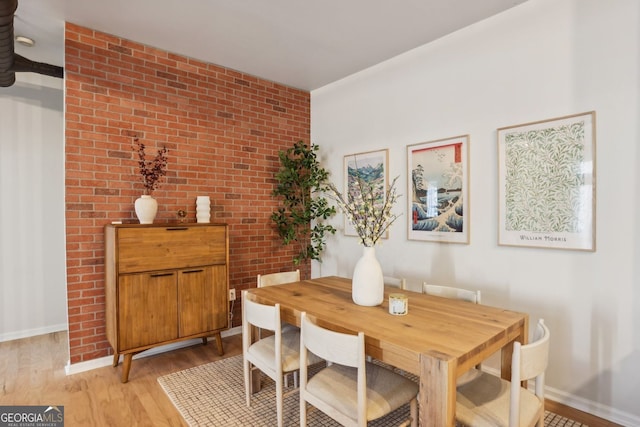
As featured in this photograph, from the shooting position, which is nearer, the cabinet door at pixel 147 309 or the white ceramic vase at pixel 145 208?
the cabinet door at pixel 147 309

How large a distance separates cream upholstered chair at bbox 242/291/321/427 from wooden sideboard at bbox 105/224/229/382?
2.70 ft

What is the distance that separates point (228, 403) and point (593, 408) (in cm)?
240

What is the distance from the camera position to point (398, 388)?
5.64ft

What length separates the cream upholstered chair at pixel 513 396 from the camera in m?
1.35

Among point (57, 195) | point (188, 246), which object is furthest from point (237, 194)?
point (57, 195)

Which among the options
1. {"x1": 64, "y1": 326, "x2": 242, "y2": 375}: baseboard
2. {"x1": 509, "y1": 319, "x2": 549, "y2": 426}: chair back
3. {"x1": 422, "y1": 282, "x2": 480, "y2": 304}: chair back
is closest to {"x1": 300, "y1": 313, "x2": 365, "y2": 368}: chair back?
{"x1": 509, "y1": 319, "x2": 549, "y2": 426}: chair back

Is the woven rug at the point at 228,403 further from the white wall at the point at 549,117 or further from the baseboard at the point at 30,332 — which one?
the baseboard at the point at 30,332

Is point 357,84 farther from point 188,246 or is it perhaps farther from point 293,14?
point 188,246

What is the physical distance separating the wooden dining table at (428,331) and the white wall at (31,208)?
2843mm

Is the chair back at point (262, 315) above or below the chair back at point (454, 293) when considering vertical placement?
below

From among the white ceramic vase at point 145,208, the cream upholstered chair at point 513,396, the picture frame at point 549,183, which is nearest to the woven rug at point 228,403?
the cream upholstered chair at point 513,396

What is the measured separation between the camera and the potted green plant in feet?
12.9

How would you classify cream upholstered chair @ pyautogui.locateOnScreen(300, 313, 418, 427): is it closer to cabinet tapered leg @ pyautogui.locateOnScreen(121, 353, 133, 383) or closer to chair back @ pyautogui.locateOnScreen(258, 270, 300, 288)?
chair back @ pyautogui.locateOnScreen(258, 270, 300, 288)

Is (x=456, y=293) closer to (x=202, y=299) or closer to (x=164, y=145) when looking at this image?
(x=202, y=299)
